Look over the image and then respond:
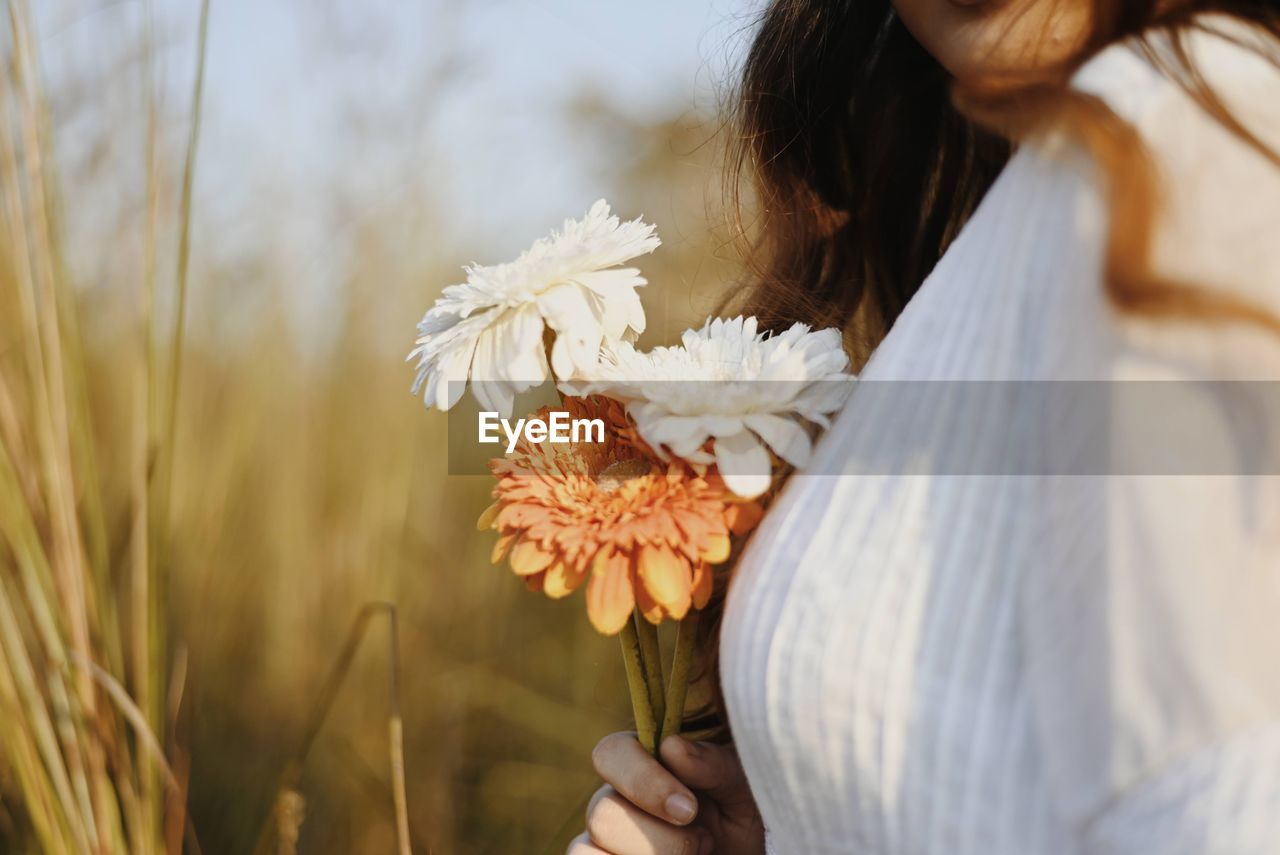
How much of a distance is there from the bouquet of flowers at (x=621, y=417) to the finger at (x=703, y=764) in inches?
2.8

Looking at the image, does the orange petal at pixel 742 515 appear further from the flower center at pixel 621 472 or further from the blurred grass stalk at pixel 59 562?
the blurred grass stalk at pixel 59 562

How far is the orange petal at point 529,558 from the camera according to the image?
21.4 inches

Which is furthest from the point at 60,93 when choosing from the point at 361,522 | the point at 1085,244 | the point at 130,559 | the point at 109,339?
the point at 1085,244

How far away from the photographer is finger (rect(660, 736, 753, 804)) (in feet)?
2.14

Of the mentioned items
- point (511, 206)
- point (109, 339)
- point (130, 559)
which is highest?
point (511, 206)

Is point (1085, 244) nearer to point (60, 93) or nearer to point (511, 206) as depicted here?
point (60, 93)

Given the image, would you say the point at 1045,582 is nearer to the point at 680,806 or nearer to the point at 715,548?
the point at 715,548

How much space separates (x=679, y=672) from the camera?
2.06ft

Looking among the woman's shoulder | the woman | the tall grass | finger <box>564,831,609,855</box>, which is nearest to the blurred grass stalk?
the tall grass

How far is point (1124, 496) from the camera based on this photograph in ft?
1.34

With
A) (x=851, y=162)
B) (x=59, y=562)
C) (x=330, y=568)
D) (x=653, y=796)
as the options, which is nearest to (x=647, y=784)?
(x=653, y=796)

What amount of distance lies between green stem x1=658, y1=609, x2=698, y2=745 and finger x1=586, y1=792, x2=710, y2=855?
51 mm

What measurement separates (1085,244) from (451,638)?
1.29m

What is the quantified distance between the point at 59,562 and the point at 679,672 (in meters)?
0.48
